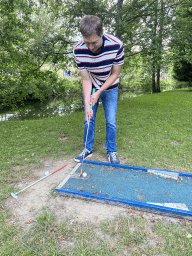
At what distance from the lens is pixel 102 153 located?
11.2 ft

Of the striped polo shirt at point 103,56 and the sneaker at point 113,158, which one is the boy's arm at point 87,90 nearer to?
the striped polo shirt at point 103,56

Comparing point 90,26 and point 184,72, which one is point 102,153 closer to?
point 90,26

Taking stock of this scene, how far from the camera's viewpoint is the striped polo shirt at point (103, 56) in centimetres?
248

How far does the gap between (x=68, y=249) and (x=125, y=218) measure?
2.03ft

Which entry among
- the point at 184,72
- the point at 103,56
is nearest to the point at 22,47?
the point at 103,56

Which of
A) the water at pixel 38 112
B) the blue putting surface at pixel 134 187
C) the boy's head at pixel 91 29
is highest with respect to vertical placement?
the boy's head at pixel 91 29

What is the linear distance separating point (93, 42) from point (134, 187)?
1.84 m

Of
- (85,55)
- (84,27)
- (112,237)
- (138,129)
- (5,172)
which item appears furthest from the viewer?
(138,129)

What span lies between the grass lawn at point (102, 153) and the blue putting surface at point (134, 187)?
0.22 meters

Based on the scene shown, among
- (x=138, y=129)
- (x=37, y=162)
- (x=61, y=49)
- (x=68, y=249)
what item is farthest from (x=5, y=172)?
(x=61, y=49)

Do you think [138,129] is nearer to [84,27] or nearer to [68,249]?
[84,27]

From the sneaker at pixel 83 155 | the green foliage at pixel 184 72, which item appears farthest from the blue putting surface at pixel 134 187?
the green foliage at pixel 184 72

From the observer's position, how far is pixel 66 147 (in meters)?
3.70

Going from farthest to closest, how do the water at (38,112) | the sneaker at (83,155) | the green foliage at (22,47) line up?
1. the water at (38,112)
2. the green foliage at (22,47)
3. the sneaker at (83,155)
